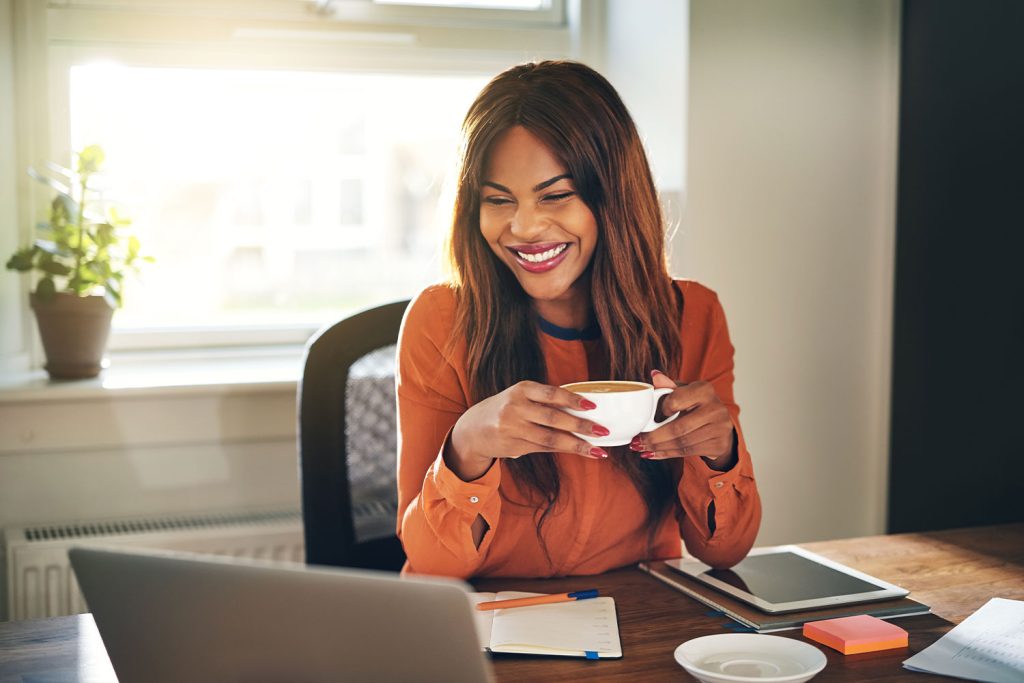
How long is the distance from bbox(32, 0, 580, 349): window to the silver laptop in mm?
1587

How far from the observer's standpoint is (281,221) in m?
2.45

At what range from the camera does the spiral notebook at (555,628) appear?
0.97 meters

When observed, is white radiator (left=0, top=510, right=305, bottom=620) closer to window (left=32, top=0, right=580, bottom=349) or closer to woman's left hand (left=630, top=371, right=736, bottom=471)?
window (left=32, top=0, right=580, bottom=349)

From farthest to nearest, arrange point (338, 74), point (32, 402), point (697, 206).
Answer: point (338, 74)
point (697, 206)
point (32, 402)

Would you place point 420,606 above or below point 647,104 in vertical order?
below

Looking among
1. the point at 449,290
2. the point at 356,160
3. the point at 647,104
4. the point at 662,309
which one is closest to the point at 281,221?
the point at 356,160

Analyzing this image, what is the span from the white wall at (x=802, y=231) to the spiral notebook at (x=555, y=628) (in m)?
1.21

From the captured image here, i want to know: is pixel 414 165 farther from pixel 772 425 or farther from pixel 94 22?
pixel 772 425

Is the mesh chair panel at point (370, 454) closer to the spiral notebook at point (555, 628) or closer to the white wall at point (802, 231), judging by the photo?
the spiral notebook at point (555, 628)

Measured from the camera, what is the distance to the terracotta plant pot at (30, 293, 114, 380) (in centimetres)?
201

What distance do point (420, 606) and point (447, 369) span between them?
0.78m

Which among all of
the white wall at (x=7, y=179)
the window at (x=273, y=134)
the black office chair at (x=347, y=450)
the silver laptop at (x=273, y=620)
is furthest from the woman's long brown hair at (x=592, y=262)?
the white wall at (x=7, y=179)

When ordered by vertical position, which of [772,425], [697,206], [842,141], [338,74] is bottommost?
[772,425]

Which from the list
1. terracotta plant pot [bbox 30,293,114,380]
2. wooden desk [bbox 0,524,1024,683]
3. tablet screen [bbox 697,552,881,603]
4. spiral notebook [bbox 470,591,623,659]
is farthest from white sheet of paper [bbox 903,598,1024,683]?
terracotta plant pot [bbox 30,293,114,380]
